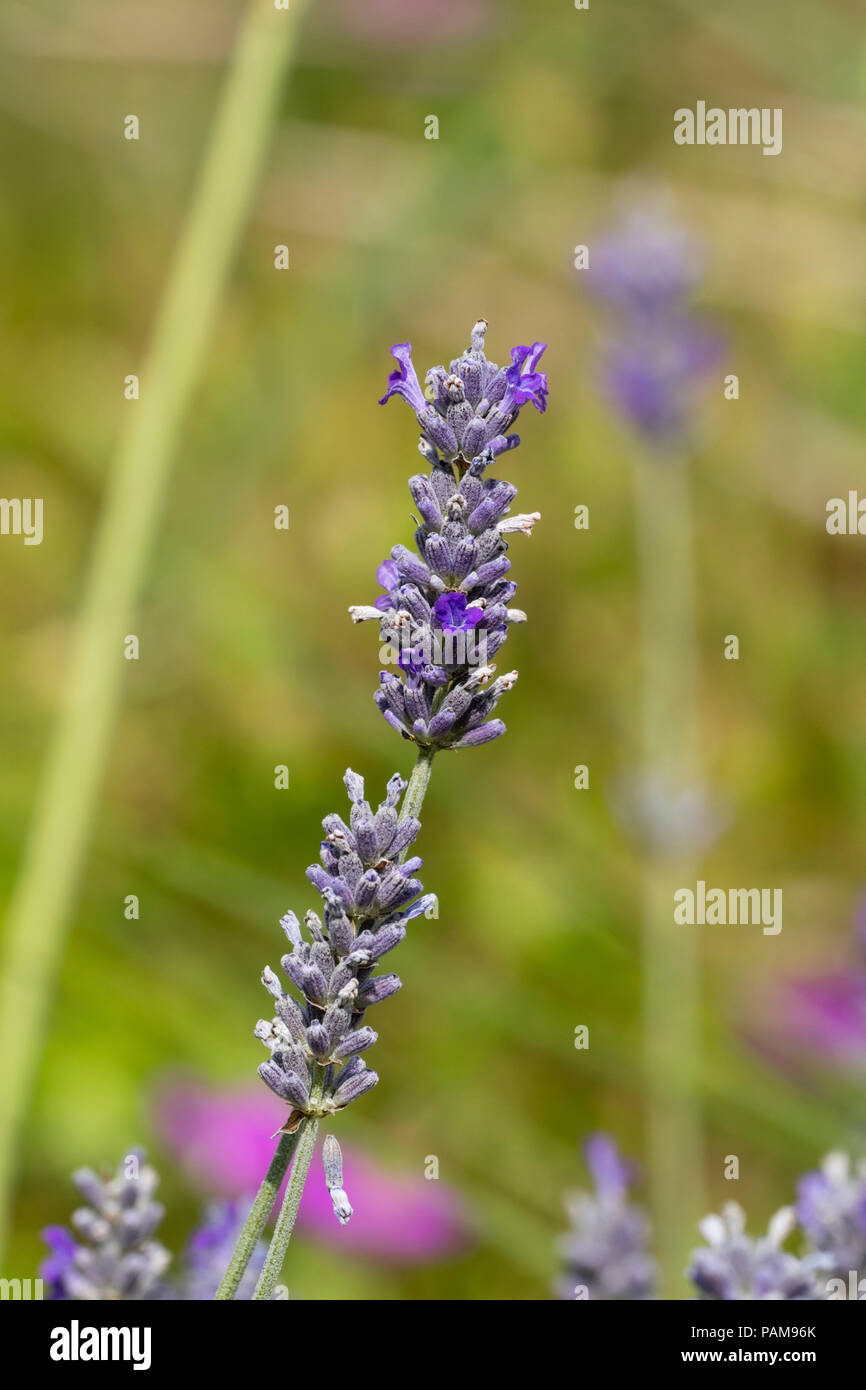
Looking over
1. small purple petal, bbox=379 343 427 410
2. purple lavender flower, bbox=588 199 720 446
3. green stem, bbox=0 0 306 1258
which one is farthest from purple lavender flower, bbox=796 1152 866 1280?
purple lavender flower, bbox=588 199 720 446

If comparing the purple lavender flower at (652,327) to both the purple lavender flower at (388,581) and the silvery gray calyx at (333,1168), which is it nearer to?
the purple lavender flower at (388,581)

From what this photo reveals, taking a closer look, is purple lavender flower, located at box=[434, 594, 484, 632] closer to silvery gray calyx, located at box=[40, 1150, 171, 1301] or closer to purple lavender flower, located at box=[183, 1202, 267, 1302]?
silvery gray calyx, located at box=[40, 1150, 171, 1301]

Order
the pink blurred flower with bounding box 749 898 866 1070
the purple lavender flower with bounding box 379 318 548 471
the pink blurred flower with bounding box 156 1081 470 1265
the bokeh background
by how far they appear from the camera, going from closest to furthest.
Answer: the purple lavender flower with bounding box 379 318 548 471 → the pink blurred flower with bounding box 156 1081 470 1265 → the bokeh background → the pink blurred flower with bounding box 749 898 866 1070

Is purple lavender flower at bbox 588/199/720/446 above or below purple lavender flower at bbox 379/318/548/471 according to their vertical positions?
above

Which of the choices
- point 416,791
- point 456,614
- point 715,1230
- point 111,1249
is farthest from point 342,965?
point 715,1230

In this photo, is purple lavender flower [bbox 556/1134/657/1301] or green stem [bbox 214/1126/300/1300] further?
purple lavender flower [bbox 556/1134/657/1301]

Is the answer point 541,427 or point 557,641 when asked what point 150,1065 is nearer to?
point 557,641

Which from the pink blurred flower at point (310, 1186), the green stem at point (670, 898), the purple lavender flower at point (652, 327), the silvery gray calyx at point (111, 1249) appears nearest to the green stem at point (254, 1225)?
the silvery gray calyx at point (111, 1249)

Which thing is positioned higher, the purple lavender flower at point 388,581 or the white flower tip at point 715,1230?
the purple lavender flower at point 388,581
